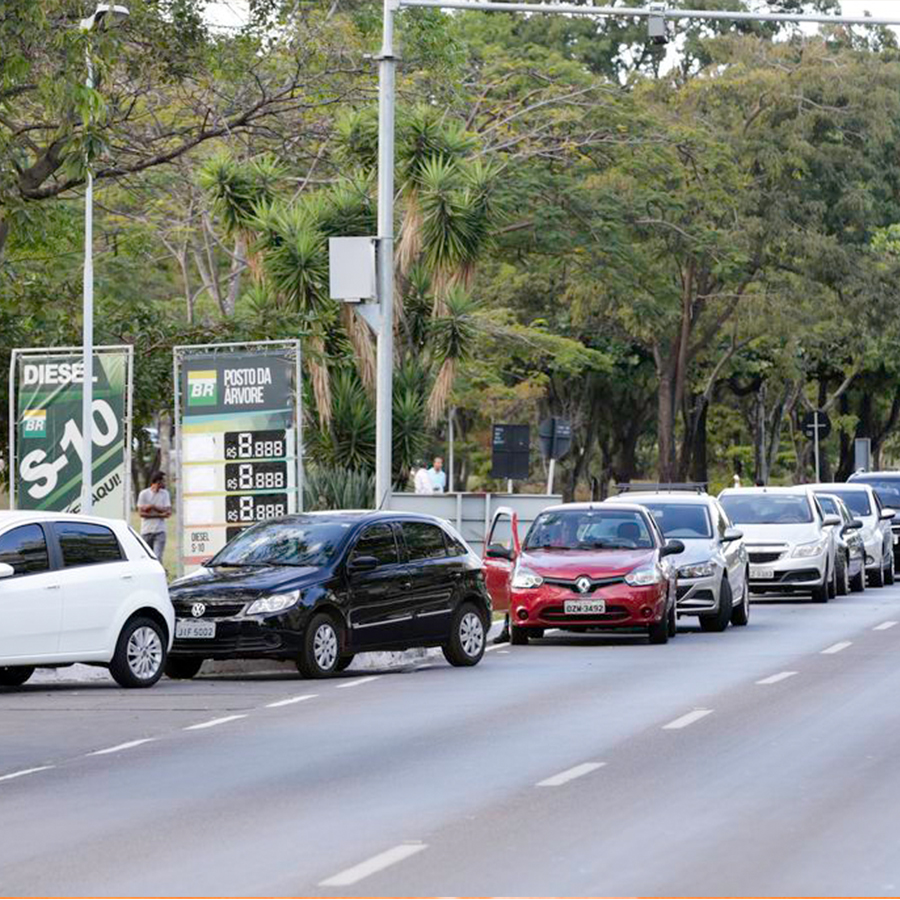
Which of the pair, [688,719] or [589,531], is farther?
[589,531]

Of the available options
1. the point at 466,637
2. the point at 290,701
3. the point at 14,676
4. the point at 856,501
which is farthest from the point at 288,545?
the point at 856,501

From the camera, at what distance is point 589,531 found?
87.4 ft

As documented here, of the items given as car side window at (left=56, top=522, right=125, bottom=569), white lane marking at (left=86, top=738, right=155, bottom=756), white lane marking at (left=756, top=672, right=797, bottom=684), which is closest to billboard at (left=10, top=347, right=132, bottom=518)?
car side window at (left=56, top=522, right=125, bottom=569)

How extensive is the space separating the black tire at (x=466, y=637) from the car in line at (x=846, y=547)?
1417cm

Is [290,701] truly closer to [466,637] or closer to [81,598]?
[81,598]

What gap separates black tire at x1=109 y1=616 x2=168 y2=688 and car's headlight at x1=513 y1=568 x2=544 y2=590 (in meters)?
5.75

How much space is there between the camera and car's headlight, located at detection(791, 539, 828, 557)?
35000mm

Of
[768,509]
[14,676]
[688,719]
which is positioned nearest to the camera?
[688,719]

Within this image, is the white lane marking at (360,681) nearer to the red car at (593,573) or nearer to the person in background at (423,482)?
the red car at (593,573)

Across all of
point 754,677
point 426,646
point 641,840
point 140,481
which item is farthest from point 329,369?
point 140,481

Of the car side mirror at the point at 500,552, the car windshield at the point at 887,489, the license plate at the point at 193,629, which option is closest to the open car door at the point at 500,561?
the car side mirror at the point at 500,552

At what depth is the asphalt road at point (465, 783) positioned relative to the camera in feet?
32.4

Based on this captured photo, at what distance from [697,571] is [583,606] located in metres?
3.25

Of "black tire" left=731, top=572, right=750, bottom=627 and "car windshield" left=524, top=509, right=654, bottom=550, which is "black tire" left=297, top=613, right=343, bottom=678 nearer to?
"car windshield" left=524, top=509, right=654, bottom=550
